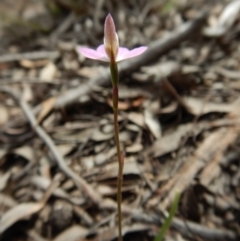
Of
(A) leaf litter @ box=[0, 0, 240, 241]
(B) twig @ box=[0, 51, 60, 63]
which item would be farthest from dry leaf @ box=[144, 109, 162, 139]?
(B) twig @ box=[0, 51, 60, 63]

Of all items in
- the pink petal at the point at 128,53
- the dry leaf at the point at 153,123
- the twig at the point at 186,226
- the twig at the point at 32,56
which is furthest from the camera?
the twig at the point at 32,56

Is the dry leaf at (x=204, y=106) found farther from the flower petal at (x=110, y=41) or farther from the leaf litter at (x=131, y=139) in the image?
the flower petal at (x=110, y=41)

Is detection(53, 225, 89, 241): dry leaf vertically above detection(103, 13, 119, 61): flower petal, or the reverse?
detection(103, 13, 119, 61): flower petal

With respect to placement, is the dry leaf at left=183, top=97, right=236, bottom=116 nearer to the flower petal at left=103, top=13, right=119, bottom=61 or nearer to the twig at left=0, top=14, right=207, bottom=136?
the twig at left=0, top=14, right=207, bottom=136

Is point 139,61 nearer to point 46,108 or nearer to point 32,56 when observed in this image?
point 46,108

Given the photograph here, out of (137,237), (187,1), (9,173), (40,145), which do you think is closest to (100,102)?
(40,145)

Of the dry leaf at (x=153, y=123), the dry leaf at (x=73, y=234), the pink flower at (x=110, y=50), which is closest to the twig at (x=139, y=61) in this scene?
the dry leaf at (x=153, y=123)

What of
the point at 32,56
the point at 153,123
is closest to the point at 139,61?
the point at 153,123

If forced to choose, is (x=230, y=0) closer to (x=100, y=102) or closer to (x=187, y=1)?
(x=187, y=1)

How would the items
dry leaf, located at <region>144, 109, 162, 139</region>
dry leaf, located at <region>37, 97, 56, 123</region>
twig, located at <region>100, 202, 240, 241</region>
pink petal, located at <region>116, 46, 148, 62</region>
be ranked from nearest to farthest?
pink petal, located at <region>116, 46, 148, 62</region> → twig, located at <region>100, 202, 240, 241</region> → dry leaf, located at <region>144, 109, 162, 139</region> → dry leaf, located at <region>37, 97, 56, 123</region>
